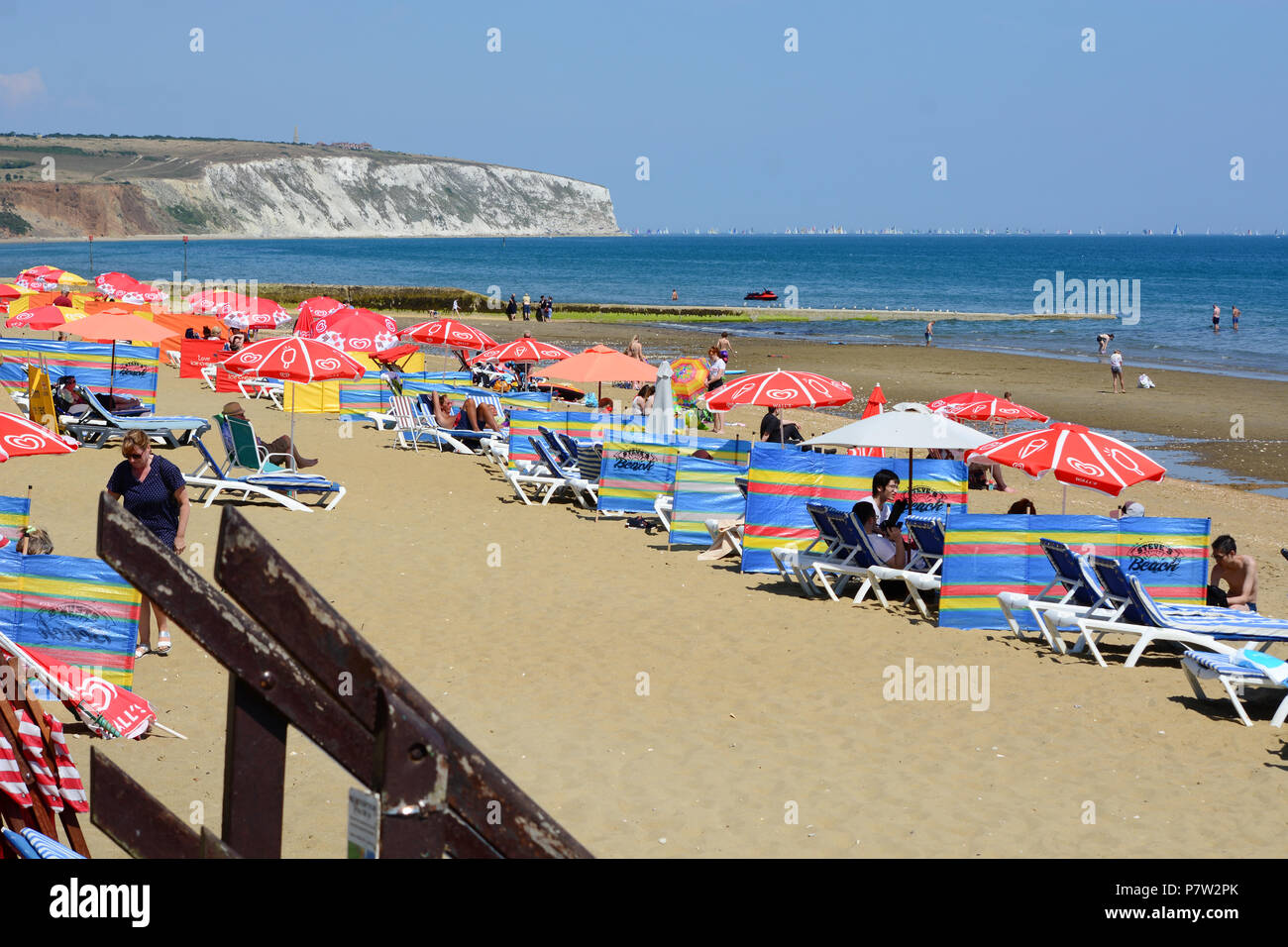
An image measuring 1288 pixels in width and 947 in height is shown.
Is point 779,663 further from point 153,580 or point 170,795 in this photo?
point 153,580

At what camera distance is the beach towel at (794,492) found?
36.0 feet

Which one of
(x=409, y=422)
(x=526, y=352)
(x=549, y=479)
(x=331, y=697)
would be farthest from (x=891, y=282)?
(x=331, y=697)

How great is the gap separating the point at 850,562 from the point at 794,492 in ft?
3.78

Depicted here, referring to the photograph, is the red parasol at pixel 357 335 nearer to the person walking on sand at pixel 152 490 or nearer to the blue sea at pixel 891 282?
the person walking on sand at pixel 152 490

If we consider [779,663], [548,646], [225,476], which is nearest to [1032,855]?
[779,663]

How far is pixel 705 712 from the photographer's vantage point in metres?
7.29

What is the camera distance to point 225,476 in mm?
13422

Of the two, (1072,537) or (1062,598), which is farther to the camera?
(1062,598)

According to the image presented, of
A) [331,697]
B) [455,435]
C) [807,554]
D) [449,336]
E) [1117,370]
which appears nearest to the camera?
[331,697]

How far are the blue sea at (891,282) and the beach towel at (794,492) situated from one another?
99.0 feet

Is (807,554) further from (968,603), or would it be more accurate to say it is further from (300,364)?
(300,364)
